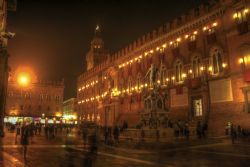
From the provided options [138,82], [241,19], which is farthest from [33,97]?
[241,19]

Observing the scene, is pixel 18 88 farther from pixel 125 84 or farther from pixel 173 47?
pixel 173 47

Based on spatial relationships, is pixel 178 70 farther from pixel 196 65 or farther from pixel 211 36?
pixel 211 36

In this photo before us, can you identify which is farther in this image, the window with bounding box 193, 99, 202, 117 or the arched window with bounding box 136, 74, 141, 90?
the arched window with bounding box 136, 74, 141, 90

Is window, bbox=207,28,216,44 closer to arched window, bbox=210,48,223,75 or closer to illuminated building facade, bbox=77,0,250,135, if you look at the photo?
illuminated building facade, bbox=77,0,250,135

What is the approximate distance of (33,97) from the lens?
249 feet

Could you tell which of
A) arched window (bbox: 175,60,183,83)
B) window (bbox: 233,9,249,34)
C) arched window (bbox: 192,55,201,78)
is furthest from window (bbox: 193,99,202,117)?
window (bbox: 233,9,249,34)

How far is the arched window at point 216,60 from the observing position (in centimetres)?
2986

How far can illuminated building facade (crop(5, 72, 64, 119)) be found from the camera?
72.6m

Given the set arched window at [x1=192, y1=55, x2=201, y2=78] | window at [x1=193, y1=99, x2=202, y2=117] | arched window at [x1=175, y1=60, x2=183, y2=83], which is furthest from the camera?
arched window at [x1=175, y1=60, x2=183, y2=83]

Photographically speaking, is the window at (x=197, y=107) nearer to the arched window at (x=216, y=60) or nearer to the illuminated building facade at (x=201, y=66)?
the illuminated building facade at (x=201, y=66)

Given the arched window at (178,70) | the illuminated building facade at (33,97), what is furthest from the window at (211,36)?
the illuminated building facade at (33,97)

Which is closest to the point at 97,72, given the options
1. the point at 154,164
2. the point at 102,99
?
the point at 102,99

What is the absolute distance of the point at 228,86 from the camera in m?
28.4

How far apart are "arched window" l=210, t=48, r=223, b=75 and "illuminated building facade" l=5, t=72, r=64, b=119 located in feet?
182
